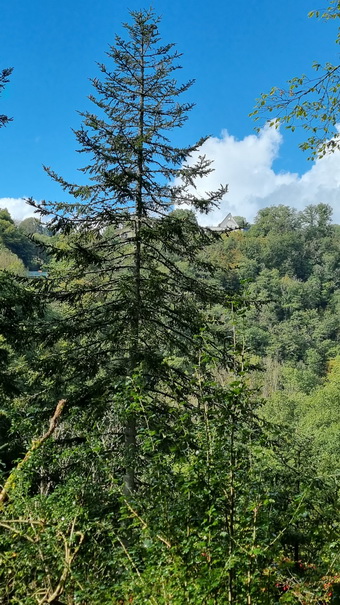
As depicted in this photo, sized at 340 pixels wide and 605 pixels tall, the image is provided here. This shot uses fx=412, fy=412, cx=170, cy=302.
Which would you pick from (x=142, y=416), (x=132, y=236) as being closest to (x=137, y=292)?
(x=132, y=236)

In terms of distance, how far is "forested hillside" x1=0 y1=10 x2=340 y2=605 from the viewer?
2.20m

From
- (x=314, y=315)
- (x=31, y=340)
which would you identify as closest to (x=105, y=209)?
(x=31, y=340)

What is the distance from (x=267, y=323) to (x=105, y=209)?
60.6 meters

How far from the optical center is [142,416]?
2.77 m

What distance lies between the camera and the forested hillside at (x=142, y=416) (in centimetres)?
220

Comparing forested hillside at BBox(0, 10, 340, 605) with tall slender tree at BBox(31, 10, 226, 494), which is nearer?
forested hillside at BBox(0, 10, 340, 605)

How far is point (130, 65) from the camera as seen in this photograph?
7.95m

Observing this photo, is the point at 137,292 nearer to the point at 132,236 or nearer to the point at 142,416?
the point at 132,236

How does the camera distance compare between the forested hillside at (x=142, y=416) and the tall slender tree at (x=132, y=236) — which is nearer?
the forested hillside at (x=142, y=416)

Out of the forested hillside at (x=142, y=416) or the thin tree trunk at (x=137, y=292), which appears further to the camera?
the thin tree trunk at (x=137, y=292)

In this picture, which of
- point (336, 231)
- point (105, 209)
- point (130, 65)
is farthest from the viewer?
point (336, 231)

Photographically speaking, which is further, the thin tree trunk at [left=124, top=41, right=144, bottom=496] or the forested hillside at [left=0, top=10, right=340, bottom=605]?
the thin tree trunk at [left=124, top=41, right=144, bottom=496]

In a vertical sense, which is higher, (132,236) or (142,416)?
(132,236)

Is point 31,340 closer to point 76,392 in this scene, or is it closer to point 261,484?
point 76,392
